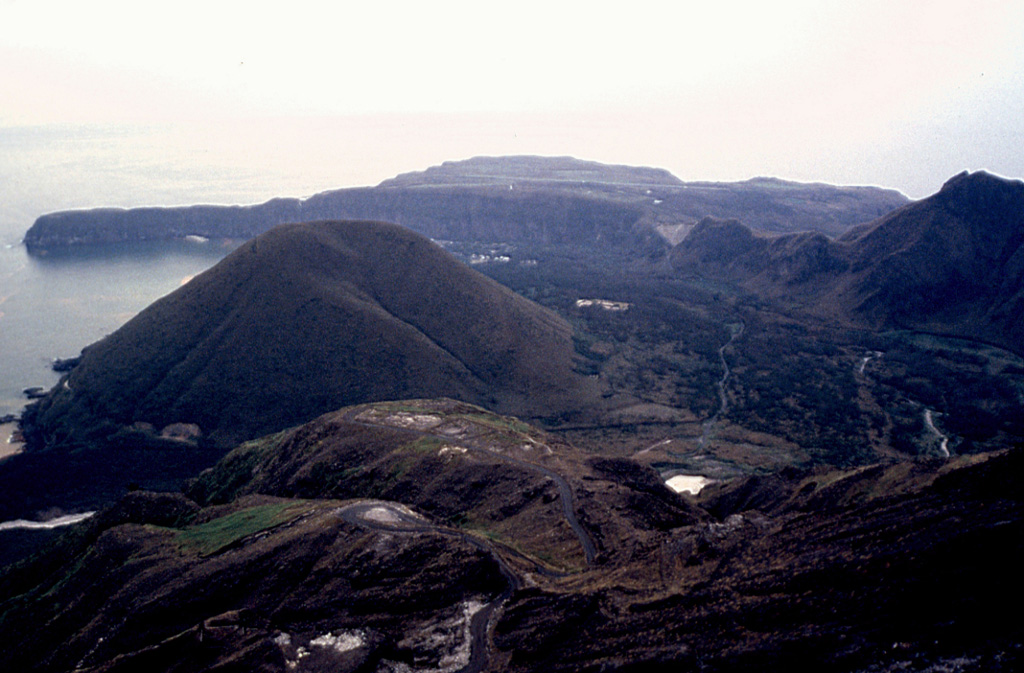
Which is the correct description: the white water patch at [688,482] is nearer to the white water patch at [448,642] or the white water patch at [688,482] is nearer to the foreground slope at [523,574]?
the foreground slope at [523,574]

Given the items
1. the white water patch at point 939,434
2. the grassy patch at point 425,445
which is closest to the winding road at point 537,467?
the grassy patch at point 425,445

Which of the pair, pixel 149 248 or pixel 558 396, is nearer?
pixel 558 396

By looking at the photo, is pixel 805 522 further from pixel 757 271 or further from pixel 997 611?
pixel 757 271

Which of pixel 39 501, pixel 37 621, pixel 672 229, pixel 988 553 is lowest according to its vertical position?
pixel 39 501

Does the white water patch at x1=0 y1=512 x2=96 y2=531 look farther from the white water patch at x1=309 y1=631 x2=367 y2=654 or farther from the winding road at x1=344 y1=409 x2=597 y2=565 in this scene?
the white water patch at x1=309 y1=631 x2=367 y2=654

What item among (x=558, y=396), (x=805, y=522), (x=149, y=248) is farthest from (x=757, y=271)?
(x=149, y=248)

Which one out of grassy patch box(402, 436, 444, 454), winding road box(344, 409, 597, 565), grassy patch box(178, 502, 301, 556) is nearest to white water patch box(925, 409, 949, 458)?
winding road box(344, 409, 597, 565)

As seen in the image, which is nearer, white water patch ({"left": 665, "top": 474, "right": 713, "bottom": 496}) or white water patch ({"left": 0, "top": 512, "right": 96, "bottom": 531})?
white water patch ({"left": 0, "top": 512, "right": 96, "bottom": 531})
